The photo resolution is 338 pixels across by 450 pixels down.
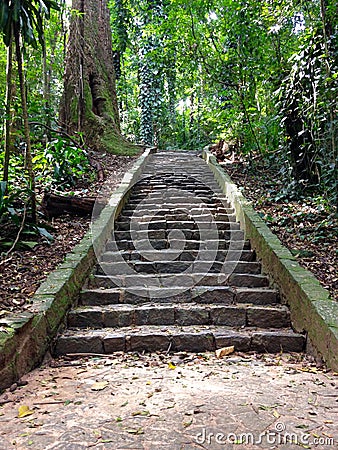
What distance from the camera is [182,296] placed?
3879 millimetres

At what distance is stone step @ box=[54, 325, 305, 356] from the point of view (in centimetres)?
316

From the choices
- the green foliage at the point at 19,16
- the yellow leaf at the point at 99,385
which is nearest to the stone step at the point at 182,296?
the yellow leaf at the point at 99,385

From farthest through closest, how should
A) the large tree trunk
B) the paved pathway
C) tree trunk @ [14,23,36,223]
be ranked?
the large tree trunk → tree trunk @ [14,23,36,223] → the paved pathway

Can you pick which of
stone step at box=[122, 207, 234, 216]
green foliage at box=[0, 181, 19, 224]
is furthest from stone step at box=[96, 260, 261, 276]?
stone step at box=[122, 207, 234, 216]

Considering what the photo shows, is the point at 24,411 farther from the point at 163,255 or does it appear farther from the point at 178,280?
the point at 163,255

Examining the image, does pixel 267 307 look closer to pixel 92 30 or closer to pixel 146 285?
pixel 146 285

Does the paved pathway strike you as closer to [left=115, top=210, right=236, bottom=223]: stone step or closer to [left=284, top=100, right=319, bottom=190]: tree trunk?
[left=115, top=210, right=236, bottom=223]: stone step

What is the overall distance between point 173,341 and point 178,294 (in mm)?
725

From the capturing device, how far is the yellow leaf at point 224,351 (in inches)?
121

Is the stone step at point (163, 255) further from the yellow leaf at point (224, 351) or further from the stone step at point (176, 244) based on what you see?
the yellow leaf at point (224, 351)

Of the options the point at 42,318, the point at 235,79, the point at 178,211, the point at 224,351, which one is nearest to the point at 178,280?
the point at 224,351

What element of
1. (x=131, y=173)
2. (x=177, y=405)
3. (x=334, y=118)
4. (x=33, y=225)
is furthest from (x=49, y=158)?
(x=177, y=405)

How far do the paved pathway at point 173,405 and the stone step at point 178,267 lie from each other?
1430mm

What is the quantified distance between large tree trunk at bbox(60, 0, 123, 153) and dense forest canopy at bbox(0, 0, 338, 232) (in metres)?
0.26
